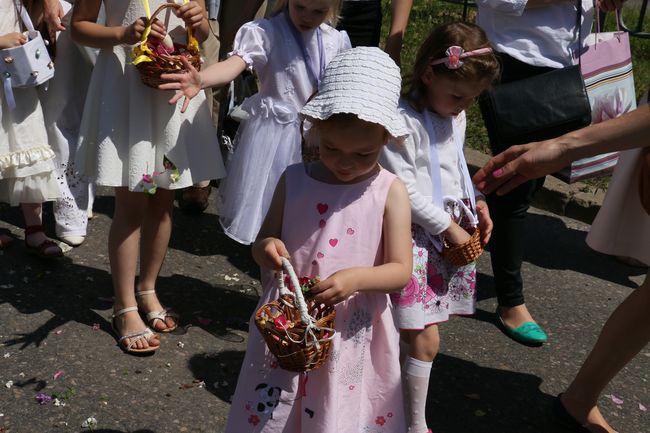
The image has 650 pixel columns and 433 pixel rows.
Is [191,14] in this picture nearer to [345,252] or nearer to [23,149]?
[23,149]

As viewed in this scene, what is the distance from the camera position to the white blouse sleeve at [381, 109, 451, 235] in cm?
319

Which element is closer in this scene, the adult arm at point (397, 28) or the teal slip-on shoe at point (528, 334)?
the adult arm at point (397, 28)

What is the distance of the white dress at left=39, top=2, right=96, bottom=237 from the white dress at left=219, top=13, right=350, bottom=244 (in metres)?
0.92

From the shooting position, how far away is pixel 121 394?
3.62m

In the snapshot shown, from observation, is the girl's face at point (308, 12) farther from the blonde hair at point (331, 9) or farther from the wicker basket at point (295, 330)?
the wicker basket at point (295, 330)

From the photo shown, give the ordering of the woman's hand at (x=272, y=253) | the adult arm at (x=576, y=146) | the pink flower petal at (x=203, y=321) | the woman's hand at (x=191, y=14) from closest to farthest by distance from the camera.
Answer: the woman's hand at (x=272, y=253) → the adult arm at (x=576, y=146) → the woman's hand at (x=191, y=14) → the pink flower petal at (x=203, y=321)

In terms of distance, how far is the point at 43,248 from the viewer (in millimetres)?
4648

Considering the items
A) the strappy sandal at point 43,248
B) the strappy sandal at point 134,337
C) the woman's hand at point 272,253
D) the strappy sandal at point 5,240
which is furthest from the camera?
the strappy sandal at point 5,240

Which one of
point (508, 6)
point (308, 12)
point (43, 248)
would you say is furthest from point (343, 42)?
point (43, 248)

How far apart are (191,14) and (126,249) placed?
1.01m

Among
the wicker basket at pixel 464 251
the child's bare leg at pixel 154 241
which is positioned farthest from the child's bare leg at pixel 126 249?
the wicker basket at pixel 464 251

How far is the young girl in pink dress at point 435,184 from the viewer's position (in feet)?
10.7

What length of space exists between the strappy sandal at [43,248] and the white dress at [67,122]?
0.18m

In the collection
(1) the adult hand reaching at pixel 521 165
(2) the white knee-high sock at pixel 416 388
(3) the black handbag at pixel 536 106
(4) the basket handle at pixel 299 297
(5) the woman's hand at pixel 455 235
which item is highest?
(4) the basket handle at pixel 299 297
